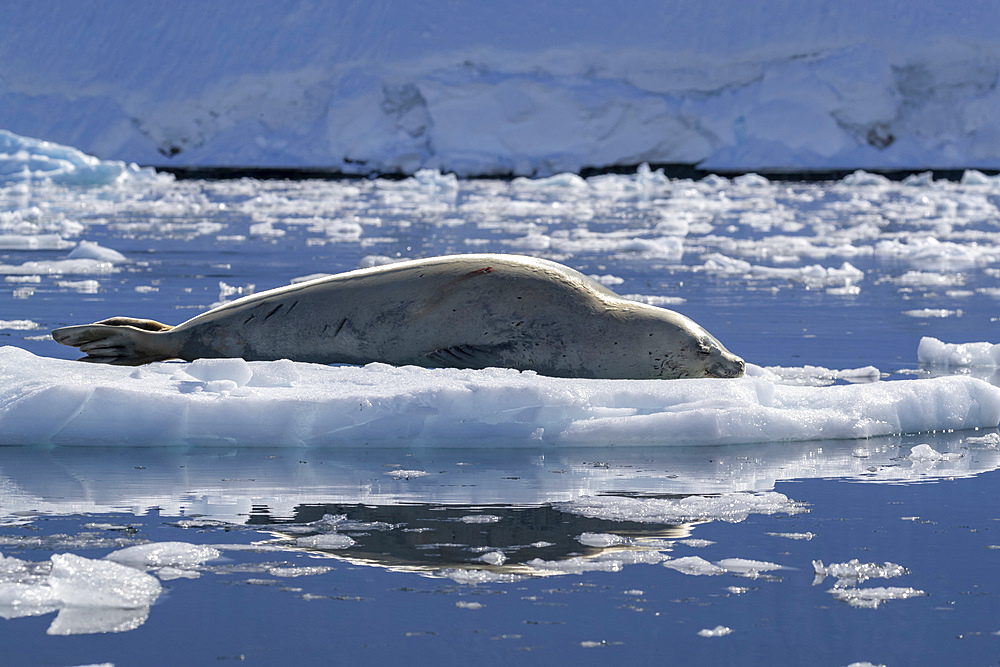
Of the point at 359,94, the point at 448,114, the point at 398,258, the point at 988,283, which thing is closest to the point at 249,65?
the point at 359,94

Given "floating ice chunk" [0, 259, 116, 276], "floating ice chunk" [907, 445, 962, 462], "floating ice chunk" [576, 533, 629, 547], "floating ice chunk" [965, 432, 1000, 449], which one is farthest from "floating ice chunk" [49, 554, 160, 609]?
"floating ice chunk" [0, 259, 116, 276]

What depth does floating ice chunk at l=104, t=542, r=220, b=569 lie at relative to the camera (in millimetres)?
2270

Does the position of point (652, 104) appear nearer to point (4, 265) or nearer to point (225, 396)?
point (4, 265)

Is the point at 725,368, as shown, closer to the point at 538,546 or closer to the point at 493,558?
the point at 538,546

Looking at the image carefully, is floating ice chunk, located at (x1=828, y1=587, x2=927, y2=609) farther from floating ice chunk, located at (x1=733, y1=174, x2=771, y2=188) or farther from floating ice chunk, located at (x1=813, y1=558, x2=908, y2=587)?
floating ice chunk, located at (x1=733, y1=174, x2=771, y2=188)

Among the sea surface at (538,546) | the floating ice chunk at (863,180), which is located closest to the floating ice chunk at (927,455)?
the sea surface at (538,546)

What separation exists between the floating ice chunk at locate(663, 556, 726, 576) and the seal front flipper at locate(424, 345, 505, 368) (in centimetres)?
205

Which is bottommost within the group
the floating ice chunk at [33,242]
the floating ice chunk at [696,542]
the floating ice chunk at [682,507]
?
the floating ice chunk at [696,542]

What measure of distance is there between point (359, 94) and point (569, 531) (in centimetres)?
3184

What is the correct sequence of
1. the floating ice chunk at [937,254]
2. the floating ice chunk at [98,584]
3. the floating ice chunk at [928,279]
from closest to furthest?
the floating ice chunk at [98,584]
the floating ice chunk at [928,279]
the floating ice chunk at [937,254]

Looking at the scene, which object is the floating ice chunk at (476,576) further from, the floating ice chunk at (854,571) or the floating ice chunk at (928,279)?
the floating ice chunk at (928,279)

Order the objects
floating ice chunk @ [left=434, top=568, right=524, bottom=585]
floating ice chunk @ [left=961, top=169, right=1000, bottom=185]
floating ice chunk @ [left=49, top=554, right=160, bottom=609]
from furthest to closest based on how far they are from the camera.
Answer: floating ice chunk @ [left=961, top=169, right=1000, bottom=185] → floating ice chunk @ [left=434, top=568, right=524, bottom=585] → floating ice chunk @ [left=49, top=554, right=160, bottom=609]

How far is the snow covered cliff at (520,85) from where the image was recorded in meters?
31.4

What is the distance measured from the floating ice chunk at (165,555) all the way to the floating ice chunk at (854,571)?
1072 mm
